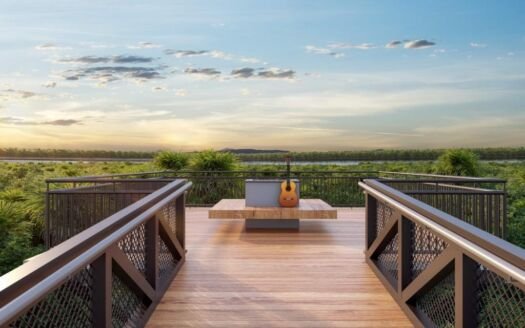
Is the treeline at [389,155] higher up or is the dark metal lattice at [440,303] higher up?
the treeline at [389,155]

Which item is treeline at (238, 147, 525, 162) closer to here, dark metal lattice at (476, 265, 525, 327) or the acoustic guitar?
the acoustic guitar

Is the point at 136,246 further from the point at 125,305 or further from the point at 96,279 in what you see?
the point at 96,279

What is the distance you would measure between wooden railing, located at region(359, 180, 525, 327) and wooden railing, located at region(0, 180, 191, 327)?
1.73m

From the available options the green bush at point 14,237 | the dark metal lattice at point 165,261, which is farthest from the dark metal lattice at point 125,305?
the green bush at point 14,237

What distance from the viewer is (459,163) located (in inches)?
623

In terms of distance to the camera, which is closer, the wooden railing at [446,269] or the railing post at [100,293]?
the wooden railing at [446,269]

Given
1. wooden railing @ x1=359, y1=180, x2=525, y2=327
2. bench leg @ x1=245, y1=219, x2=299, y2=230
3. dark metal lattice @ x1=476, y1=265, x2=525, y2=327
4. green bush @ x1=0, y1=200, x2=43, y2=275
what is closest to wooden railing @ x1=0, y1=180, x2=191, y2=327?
wooden railing @ x1=359, y1=180, x2=525, y2=327

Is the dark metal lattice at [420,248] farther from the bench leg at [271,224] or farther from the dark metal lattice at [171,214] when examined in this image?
the bench leg at [271,224]

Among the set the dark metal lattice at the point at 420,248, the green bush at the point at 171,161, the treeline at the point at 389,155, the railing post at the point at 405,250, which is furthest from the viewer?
the treeline at the point at 389,155

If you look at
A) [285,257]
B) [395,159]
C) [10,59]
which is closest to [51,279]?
[285,257]

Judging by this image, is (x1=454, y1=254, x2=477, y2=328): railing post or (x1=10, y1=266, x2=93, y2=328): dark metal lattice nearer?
(x1=10, y1=266, x2=93, y2=328): dark metal lattice

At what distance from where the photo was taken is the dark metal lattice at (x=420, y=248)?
3574 mm

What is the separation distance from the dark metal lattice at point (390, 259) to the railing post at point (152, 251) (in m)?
2.13

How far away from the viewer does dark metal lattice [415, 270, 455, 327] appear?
119 inches
